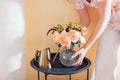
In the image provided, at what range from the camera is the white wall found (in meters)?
1.70

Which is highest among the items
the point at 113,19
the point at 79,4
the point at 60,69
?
the point at 79,4

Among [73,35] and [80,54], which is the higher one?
[73,35]

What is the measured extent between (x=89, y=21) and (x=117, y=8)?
0.30m

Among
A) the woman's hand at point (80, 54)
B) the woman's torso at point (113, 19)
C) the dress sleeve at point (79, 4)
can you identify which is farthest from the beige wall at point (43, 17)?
the woman's hand at point (80, 54)

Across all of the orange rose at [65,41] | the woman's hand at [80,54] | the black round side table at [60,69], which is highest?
the orange rose at [65,41]

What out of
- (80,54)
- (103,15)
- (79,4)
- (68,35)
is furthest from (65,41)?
(79,4)

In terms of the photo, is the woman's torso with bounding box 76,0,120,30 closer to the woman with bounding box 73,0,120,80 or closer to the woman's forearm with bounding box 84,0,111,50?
the woman with bounding box 73,0,120,80

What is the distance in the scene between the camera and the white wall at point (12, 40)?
1700mm

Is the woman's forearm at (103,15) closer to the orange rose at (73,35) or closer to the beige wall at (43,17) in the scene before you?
the orange rose at (73,35)

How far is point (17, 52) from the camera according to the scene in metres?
1.80

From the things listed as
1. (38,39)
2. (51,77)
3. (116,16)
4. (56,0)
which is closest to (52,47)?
(38,39)

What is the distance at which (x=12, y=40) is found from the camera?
1759 millimetres

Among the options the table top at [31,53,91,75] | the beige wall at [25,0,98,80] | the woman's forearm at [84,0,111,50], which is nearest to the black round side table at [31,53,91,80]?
the table top at [31,53,91,75]

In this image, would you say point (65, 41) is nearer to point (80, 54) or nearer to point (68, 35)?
point (68, 35)
